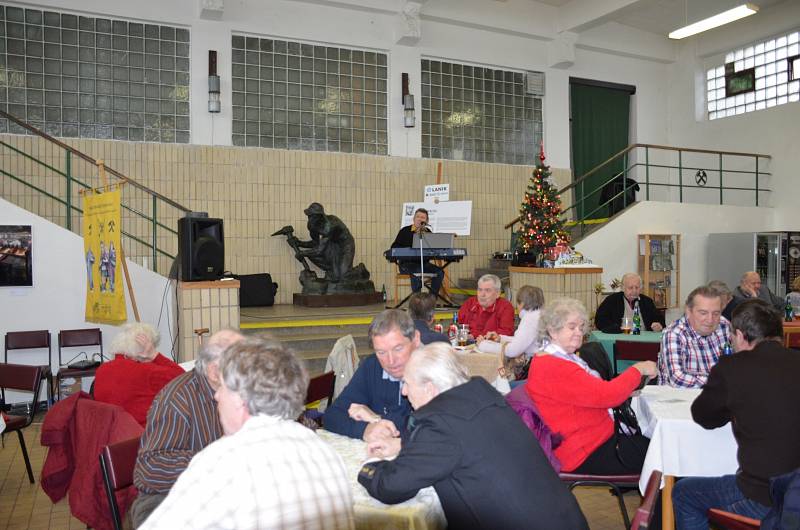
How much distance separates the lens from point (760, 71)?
12609 mm

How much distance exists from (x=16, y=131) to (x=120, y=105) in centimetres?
136

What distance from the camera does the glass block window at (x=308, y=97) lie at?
33.9 ft

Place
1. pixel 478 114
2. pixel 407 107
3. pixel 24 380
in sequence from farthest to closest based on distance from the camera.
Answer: pixel 478 114 → pixel 407 107 → pixel 24 380

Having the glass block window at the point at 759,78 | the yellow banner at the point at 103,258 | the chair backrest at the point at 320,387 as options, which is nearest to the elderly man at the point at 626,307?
the chair backrest at the point at 320,387

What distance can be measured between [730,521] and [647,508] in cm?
109

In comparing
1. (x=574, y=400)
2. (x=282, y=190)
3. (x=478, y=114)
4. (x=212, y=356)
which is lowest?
(x=574, y=400)

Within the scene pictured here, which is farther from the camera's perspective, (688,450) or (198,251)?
(198,251)

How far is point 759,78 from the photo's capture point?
12.6 meters

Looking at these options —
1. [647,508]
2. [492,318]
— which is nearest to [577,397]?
[647,508]

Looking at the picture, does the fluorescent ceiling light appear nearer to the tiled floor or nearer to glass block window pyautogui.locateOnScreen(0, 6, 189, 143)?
glass block window pyautogui.locateOnScreen(0, 6, 189, 143)

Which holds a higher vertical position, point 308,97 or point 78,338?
point 308,97

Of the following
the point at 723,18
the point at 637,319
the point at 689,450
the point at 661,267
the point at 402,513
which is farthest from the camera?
the point at 661,267

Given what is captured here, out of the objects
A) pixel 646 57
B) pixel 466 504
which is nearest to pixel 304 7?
pixel 646 57

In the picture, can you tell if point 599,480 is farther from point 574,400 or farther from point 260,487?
point 260,487
